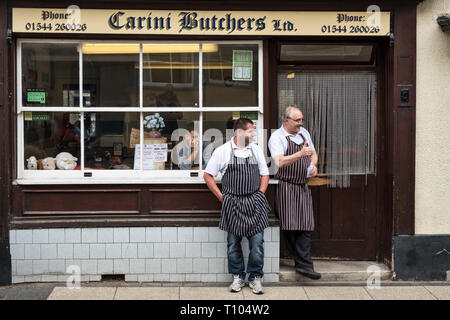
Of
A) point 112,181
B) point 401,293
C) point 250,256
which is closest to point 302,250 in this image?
point 250,256

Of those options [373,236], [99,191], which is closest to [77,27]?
[99,191]

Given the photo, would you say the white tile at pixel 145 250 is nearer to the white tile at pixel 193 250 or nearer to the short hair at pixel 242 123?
the white tile at pixel 193 250

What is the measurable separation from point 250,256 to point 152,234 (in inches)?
46.0

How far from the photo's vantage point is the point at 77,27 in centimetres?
677

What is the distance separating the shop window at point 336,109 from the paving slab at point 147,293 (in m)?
2.41

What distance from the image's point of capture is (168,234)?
6.91 m

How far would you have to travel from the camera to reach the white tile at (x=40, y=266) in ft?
22.4

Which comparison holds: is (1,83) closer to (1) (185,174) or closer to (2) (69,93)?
(2) (69,93)

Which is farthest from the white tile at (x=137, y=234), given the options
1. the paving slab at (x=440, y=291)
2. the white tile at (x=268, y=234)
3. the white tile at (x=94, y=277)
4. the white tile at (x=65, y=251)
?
the paving slab at (x=440, y=291)

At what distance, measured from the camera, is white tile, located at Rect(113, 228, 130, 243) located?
22.5 feet

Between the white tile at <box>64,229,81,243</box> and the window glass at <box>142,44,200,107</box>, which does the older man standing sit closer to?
the window glass at <box>142,44,200,107</box>

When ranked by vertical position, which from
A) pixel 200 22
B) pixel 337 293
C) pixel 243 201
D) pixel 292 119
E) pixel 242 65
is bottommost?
pixel 337 293

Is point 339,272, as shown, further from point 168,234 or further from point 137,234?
point 137,234

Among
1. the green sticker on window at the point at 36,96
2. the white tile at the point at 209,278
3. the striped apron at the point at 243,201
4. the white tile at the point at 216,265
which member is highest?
the green sticker on window at the point at 36,96
